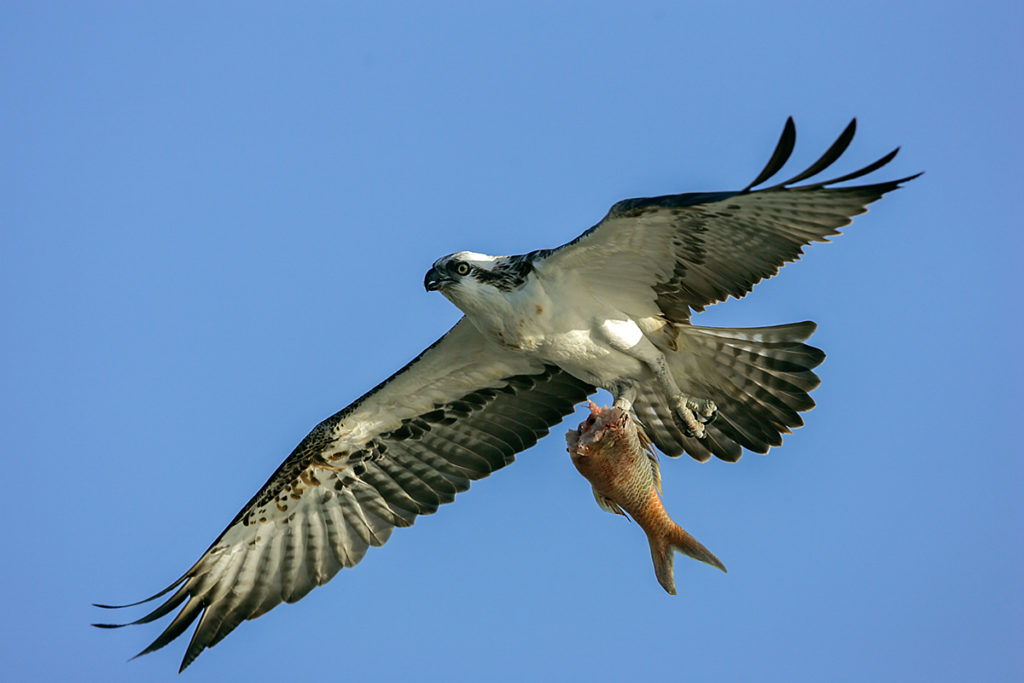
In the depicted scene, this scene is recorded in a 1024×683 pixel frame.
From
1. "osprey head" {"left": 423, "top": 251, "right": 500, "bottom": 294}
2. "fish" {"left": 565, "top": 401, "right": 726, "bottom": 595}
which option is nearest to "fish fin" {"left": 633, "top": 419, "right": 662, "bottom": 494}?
"fish" {"left": 565, "top": 401, "right": 726, "bottom": 595}

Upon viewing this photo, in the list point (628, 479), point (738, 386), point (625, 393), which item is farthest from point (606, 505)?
point (738, 386)

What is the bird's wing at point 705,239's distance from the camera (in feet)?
25.2

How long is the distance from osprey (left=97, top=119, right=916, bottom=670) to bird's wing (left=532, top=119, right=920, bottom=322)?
0.01 metres

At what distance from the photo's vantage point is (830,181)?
741cm

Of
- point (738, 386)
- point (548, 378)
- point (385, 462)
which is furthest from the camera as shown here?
point (385, 462)

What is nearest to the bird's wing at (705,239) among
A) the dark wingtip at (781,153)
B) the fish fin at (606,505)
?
the dark wingtip at (781,153)

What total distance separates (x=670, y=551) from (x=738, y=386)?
1.83 m

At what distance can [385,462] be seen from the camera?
1023cm

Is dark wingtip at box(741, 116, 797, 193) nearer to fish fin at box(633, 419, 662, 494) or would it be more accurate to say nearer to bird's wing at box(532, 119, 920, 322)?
bird's wing at box(532, 119, 920, 322)

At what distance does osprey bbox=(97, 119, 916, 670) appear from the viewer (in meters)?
8.23

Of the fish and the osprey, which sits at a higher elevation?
the osprey

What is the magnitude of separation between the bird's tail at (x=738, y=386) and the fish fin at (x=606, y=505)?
60.8 inches

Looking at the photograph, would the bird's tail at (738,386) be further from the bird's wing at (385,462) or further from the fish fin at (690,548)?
the fish fin at (690,548)

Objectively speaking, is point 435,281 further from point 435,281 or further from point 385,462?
point 385,462
